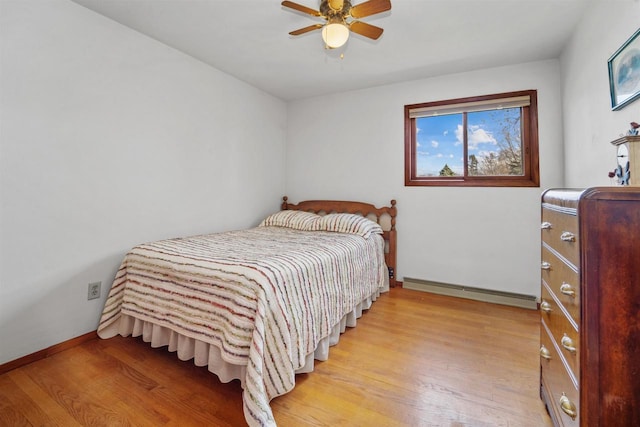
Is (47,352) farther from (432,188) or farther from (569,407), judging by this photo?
(432,188)

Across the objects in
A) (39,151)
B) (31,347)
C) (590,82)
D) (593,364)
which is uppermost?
(590,82)

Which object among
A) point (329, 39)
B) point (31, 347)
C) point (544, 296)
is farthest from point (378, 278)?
point (31, 347)

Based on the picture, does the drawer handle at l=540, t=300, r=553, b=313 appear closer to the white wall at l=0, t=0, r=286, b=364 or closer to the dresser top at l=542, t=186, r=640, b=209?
the dresser top at l=542, t=186, r=640, b=209

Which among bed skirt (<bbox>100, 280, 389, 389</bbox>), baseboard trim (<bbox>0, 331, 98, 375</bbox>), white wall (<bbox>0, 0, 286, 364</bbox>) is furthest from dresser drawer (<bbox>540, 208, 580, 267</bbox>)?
baseboard trim (<bbox>0, 331, 98, 375</bbox>)

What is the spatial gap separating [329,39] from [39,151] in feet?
6.64

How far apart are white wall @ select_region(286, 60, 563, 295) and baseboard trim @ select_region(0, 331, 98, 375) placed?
269 cm

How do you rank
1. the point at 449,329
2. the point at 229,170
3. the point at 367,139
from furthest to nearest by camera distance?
the point at 367,139
the point at 229,170
the point at 449,329

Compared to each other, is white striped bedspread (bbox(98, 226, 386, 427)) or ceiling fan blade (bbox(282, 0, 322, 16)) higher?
ceiling fan blade (bbox(282, 0, 322, 16))

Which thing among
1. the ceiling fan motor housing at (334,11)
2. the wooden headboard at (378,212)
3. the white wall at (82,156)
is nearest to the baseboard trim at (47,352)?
the white wall at (82,156)

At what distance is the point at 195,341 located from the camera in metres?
1.77

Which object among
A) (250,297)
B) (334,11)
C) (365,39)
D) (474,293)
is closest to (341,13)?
(334,11)

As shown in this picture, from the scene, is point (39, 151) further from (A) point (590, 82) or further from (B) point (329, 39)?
(A) point (590, 82)

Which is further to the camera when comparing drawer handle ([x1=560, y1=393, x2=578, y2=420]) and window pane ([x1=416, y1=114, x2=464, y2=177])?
window pane ([x1=416, y1=114, x2=464, y2=177])

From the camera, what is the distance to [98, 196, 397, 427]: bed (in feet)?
4.77
